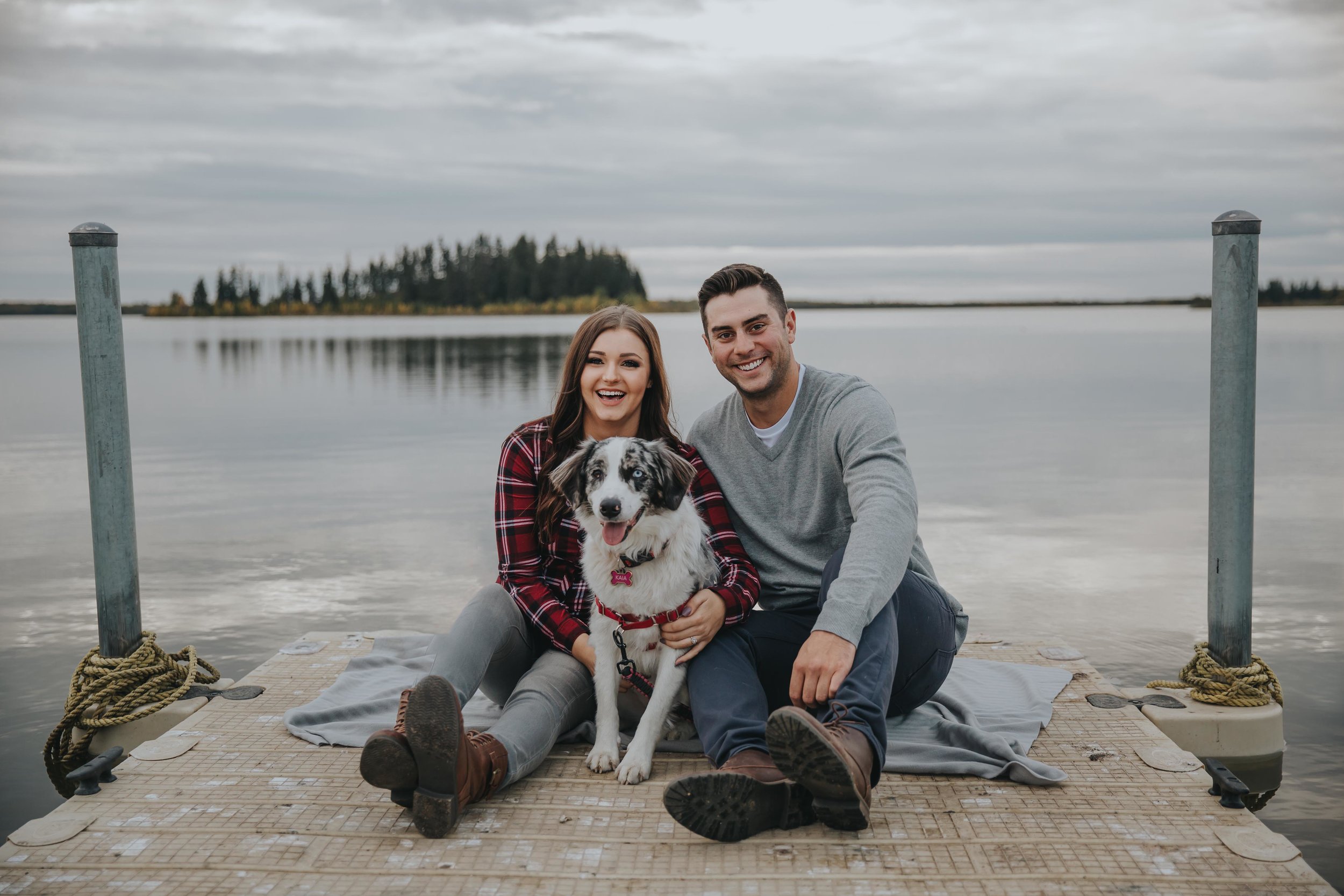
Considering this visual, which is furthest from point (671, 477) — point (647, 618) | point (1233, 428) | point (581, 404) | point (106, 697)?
point (106, 697)

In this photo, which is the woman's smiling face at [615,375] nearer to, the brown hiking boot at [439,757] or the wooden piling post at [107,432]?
the brown hiking boot at [439,757]

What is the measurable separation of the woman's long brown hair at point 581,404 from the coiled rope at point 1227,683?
2.14m

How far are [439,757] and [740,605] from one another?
3.46 ft

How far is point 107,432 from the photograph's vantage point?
3.86 meters

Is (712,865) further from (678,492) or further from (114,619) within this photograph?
(114,619)

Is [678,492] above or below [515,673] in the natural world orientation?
above

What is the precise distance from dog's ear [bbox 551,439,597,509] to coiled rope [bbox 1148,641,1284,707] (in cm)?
234

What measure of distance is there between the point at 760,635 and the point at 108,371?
267 centimetres

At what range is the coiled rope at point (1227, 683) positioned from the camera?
144 inches

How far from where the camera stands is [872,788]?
2838mm

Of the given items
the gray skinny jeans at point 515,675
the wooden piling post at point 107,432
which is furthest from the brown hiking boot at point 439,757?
the wooden piling post at point 107,432

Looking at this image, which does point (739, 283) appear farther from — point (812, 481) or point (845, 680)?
point (845, 680)

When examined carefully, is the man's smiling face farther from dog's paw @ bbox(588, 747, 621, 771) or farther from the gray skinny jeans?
dog's paw @ bbox(588, 747, 621, 771)

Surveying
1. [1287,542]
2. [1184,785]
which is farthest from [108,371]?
[1287,542]
